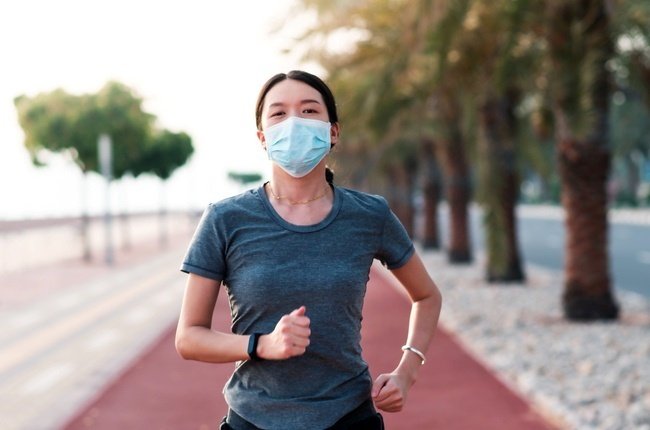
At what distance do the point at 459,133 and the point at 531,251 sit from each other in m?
8.84

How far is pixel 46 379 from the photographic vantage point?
890 centimetres

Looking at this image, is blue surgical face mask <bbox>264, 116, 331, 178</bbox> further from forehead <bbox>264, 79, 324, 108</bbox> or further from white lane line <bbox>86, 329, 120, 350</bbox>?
white lane line <bbox>86, 329, 120, 350</bbox>

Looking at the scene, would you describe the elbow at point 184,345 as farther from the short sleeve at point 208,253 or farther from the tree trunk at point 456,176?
the tree trunk at point 456,176

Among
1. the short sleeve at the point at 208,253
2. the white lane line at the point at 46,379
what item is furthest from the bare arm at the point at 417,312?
the white lane line at the point at 46,379

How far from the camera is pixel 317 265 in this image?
2.28 metres

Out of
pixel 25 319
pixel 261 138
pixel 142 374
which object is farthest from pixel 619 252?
pixel 261 138

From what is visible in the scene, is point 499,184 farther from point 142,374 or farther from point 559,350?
point 142,374

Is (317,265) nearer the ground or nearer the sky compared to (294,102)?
nearer the ground

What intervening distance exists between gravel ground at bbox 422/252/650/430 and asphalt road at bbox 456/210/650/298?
52.6 inches

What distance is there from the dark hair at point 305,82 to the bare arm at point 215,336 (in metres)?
0.47

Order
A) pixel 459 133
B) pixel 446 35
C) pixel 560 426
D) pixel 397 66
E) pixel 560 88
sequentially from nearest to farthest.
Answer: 1. pixel 560 426
2. pixel 446 35
3. pixel 560 88
4. pixel 397 66
5. pixel 459 133

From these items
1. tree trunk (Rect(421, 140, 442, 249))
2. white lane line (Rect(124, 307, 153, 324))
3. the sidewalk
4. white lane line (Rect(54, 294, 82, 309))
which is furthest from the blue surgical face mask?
tree trunk (Rect(421, 140, 442, 249))

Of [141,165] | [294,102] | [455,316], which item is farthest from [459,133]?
[141,165]

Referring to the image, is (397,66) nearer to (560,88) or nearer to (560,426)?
(560,88)
